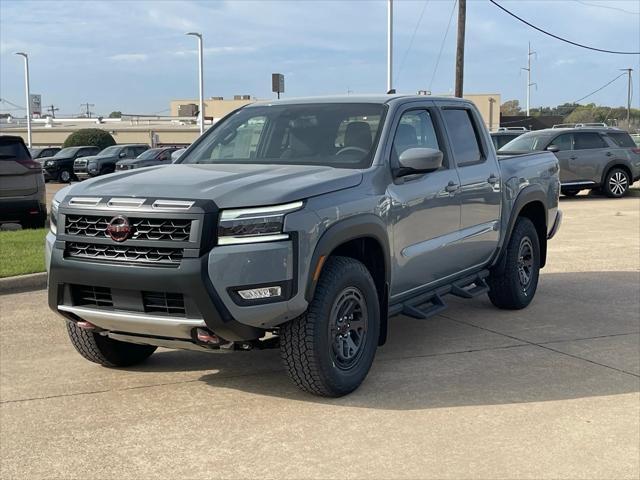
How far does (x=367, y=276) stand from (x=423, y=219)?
943 millimetres

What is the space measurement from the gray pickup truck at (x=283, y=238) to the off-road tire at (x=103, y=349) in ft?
0.03

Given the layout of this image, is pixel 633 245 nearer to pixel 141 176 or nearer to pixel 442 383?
pixel 442 383

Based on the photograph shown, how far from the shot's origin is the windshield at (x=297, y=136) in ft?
17.4

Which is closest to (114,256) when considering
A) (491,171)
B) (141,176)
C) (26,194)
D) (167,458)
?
(141,176)

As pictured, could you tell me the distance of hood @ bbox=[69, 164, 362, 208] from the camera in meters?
4.26

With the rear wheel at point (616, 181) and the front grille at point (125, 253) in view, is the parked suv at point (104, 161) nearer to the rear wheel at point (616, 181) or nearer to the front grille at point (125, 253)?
the rear wheel at point (616, 181)

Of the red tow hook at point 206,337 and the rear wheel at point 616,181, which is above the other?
the rear wheel at point 616,181

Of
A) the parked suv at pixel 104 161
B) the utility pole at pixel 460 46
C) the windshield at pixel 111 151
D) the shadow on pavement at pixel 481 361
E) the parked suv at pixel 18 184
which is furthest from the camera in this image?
the windshield at pixel 111 151

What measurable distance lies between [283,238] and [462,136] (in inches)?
113

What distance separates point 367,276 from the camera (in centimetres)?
484

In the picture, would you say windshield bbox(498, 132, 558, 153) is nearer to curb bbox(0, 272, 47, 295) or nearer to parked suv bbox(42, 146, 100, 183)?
curb bbox(0, 272, 47, 295)

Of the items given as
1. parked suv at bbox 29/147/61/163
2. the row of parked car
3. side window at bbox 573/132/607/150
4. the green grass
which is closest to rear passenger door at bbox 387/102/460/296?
the green grass

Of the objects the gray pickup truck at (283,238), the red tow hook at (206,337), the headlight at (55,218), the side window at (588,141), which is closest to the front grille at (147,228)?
the gray pickup truck at (283,238)

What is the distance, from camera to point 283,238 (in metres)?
4.21
